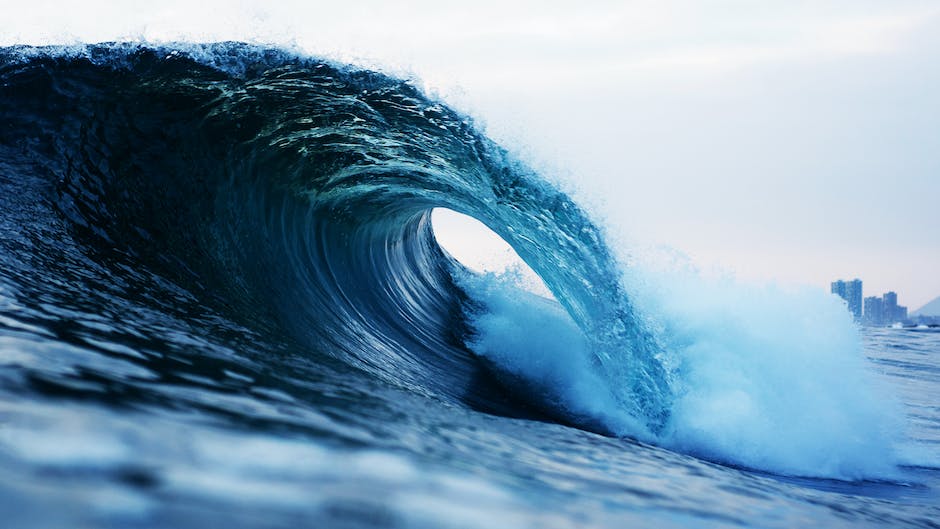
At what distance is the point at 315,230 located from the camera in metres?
7.37

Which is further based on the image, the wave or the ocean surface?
the wave

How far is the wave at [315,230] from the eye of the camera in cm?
397

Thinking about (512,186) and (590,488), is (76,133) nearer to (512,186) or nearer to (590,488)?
(512,186)

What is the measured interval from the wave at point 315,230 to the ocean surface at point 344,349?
1.0 inches

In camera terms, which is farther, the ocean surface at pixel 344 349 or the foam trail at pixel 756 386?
the foam trail at pixel 756 386

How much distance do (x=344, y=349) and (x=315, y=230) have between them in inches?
108

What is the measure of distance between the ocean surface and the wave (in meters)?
0.02

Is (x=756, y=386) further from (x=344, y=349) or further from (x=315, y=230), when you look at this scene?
(x=315, y=230)

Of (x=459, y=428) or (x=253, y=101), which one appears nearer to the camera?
(x=459, y=428)

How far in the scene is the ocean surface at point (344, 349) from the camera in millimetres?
985

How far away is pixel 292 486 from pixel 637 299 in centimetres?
432

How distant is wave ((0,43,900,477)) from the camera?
3.97 metres

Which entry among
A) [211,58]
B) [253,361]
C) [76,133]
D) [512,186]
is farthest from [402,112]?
[253,361]

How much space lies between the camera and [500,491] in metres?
1.10
